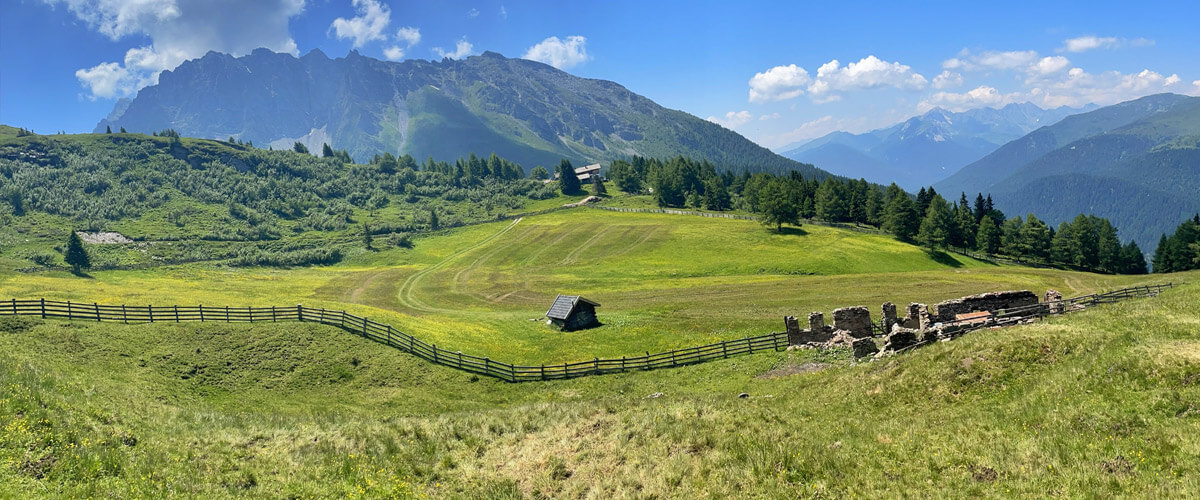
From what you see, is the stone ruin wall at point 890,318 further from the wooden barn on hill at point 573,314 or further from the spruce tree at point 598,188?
the spruce tree at point 598,188

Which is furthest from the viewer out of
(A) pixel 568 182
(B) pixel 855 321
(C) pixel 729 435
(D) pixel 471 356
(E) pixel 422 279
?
(A) pixel 568 182

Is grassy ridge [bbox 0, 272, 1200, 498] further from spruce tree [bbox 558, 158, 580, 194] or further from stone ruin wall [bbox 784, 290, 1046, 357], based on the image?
spruce tree [bbox 558, 158, 580, 194]

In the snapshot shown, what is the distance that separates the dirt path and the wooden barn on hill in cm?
1926

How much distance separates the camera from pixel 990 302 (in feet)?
114

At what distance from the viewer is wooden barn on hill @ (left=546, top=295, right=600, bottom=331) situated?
1953 inches

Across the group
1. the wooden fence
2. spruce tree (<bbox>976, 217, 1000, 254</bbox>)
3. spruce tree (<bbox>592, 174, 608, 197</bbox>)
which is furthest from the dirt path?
spruce tree (<bbox>976, 217, 1000, 254</bbox>)

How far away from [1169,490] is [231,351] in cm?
4214

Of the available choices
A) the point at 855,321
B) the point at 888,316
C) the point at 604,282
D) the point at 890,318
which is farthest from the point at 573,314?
the point at 604,282

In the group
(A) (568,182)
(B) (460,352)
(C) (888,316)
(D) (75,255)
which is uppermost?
(A) (568,182)

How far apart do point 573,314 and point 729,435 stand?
34429 mm

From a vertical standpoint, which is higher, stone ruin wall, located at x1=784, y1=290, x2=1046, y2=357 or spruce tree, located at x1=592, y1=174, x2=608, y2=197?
spruce tree, located at x1=592, y1=174, x2=608, y2=197

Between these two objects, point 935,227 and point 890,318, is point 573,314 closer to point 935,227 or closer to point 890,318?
point 890,318

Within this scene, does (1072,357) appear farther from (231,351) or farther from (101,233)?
(101,233)

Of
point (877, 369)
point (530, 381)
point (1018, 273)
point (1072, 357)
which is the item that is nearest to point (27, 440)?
point (530, 381)
